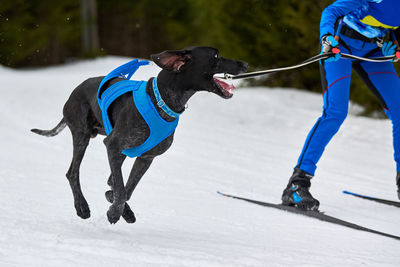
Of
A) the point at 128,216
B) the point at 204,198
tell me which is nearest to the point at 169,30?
the point at 204,198

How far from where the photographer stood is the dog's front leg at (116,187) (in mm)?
3641

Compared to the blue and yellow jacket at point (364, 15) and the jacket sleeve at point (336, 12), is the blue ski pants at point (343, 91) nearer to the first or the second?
the blue and yellow jacket at point (364, 15)

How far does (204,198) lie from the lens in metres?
5.06

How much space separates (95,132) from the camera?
4316 mm

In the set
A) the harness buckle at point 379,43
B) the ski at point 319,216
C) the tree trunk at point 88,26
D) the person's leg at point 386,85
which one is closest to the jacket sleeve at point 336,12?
the harness buckle at point 379,43

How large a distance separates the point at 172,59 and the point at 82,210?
1336 mm

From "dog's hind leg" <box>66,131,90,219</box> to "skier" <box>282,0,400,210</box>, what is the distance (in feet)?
6.05

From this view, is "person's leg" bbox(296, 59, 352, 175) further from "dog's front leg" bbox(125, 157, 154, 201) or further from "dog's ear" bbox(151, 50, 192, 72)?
"dog's ear" bbox(151, 50, 192, 72)

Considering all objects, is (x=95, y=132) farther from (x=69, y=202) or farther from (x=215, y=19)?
(x=215, y=19)

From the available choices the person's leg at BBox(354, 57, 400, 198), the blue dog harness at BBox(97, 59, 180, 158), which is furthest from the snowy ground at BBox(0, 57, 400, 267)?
the person's leg at BBox(354, 57, 400, 198)

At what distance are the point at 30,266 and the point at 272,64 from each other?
32.5 feet

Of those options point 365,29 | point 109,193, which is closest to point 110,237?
point 109,193

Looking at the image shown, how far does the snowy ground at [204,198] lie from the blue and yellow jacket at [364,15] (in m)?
1.64

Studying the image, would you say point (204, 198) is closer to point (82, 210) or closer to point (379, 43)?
point (82, 210)
